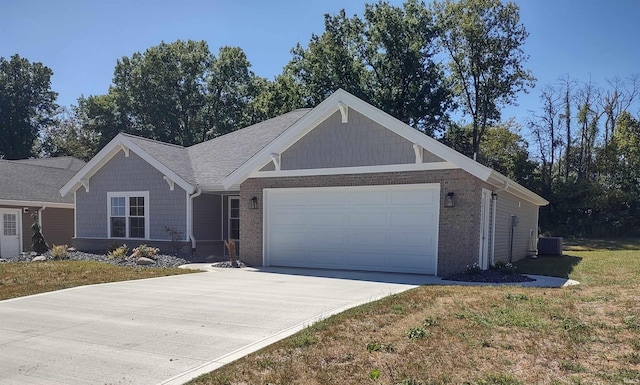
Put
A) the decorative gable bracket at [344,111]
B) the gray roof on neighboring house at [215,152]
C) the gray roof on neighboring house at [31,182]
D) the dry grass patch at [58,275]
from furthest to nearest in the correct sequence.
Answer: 1. the gray roof on neighboring house at [31,182]
2. the gray roof on neighboring house at [215,152]
3. the decorative gable bracket at [344,111]
4. the dry grass patch at [58,275]

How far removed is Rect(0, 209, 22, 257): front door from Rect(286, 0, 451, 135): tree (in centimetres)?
2089

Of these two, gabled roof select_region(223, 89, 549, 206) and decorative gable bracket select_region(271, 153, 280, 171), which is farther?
decorative gable bracket select_region(271, 153, 280, 171)

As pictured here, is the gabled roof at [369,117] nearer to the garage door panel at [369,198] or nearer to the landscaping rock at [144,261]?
the garage door panel at [369,198]

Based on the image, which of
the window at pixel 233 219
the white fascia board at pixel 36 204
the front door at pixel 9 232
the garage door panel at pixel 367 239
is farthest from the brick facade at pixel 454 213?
the front door at pixel 9 232

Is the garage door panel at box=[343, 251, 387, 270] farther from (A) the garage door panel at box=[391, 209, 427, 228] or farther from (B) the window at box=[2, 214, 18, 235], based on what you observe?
(B) the window at box=[2, 214, 18, 235]

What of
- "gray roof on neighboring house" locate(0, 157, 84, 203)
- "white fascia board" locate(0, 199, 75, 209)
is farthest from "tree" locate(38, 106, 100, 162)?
"white fascia board" locate(0, 199, 75, 209)

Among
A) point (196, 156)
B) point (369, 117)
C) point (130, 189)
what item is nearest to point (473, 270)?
point (369, 117)

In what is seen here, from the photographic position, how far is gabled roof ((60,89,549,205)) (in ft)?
39.1

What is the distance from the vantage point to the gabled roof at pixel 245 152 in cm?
1193

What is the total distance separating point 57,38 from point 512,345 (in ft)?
64.1

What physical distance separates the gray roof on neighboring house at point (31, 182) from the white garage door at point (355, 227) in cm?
1353

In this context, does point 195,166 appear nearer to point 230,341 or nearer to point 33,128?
point 230,341

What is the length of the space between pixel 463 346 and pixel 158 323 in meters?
4.38

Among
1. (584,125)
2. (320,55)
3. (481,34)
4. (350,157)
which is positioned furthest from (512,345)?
(584,125)
